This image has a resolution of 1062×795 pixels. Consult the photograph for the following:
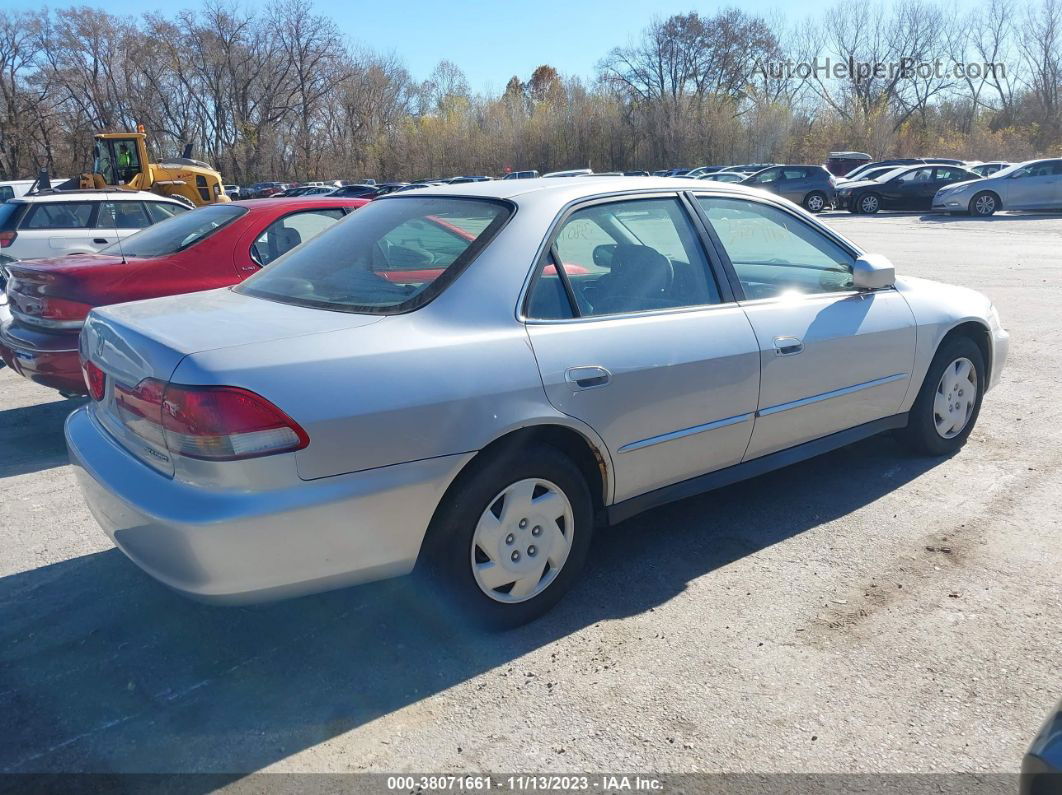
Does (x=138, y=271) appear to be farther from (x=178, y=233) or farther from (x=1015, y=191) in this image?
(x=1015, y=191)

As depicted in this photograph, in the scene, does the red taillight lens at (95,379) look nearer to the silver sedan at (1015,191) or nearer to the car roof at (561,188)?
the car roof at (561,188)

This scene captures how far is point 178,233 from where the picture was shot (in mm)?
5906

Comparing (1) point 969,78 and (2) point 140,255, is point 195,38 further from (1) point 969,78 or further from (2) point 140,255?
(2) point 140,255

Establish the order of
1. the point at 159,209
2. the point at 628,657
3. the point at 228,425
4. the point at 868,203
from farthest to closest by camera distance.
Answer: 1. the point at 868,203
2. the point at 159,209
3. the point at 628,657
4. the point at 228,425

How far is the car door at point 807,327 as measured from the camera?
3736 mm

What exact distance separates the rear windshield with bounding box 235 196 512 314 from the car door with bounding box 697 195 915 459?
115 cm

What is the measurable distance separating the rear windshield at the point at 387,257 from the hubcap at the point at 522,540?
0.77 m

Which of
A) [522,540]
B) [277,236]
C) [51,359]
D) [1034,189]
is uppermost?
[1034,189]

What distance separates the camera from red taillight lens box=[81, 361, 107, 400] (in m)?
3.08

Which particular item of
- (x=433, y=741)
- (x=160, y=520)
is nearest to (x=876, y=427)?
(x=433, y=741)

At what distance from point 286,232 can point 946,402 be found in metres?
4.39

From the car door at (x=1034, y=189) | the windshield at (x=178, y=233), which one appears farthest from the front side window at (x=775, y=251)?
the car door at (x=1034, y=189)

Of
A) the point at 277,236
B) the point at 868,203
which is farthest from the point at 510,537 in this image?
the point at 868,203

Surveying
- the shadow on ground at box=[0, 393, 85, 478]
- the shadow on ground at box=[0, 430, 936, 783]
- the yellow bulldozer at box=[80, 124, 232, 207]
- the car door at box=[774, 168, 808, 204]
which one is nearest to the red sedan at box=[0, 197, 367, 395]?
the shadow on ground at box=[0, 393, 85, 478]
